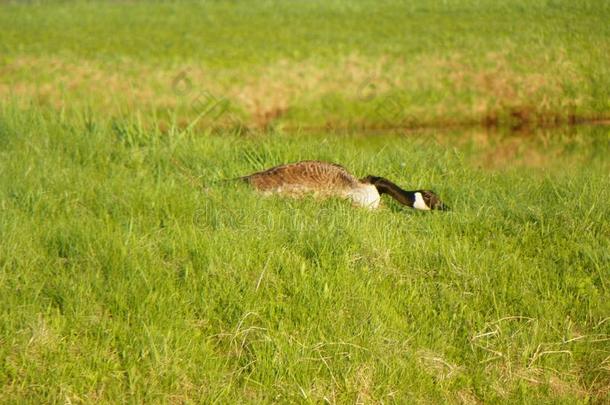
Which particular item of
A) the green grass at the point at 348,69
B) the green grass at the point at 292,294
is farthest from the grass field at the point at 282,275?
the green grass at the point at 348,69

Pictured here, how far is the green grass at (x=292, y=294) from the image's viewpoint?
6254 mm

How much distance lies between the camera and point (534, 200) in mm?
9641

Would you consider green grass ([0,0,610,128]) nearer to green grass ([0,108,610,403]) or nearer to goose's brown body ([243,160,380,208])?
goose's brown body ([243,160,380,208])

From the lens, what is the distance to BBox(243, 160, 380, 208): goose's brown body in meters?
9.96

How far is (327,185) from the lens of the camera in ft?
33.1

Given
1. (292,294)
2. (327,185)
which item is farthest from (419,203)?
(292,294)

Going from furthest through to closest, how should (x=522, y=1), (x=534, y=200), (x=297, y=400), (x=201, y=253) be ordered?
(x=522, y=1) < (x=534, y=200) < (x=201, y=253) < (x=297, y=400)

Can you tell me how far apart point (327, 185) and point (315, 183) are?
0.47ft

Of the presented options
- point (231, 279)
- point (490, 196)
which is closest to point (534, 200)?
point (490, 196)

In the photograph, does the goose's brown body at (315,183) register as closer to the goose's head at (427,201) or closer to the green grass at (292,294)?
the green grass at (292,294)

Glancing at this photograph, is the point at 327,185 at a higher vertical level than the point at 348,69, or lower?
higher

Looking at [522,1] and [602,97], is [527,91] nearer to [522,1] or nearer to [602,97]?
[602,97]

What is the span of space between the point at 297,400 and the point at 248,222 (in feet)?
8.97

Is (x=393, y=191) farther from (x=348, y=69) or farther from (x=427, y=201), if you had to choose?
(x=348, y=69)
